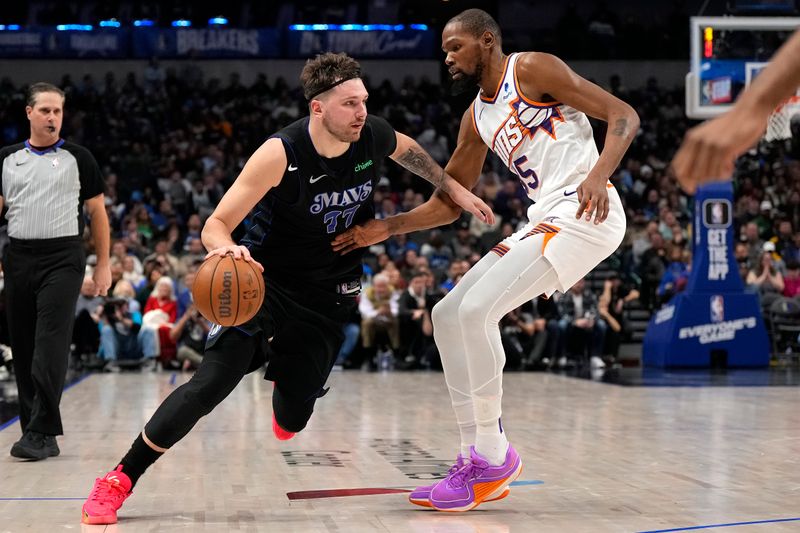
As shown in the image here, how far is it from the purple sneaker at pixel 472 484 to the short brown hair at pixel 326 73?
174 centimetres

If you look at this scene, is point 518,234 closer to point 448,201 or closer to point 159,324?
point 448,201

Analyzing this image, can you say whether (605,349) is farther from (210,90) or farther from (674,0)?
(674,0)

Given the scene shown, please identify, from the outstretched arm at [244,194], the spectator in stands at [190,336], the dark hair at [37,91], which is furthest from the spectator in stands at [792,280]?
the outstretched arm at [244,194]

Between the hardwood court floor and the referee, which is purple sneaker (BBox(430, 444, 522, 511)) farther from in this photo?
the referee

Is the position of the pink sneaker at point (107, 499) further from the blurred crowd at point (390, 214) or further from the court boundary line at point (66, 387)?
the blurred crowd at point (390, 214)

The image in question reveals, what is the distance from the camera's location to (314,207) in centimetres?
468

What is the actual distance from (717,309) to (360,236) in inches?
406

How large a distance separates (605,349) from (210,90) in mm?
12188

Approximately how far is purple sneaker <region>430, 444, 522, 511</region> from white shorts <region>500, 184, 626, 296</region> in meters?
0.81

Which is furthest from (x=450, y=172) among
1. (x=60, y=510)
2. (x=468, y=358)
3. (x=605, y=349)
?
(x=605, y=349)

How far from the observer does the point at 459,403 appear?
4746 mm

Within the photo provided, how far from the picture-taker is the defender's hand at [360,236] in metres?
4.88

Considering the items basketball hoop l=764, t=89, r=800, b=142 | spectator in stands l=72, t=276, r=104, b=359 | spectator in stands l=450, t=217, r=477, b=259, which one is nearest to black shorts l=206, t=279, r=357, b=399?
basketball hoop l=764, t=89, r=800, b=142

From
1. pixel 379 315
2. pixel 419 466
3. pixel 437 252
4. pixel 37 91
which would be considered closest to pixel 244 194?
pixel 419 466
